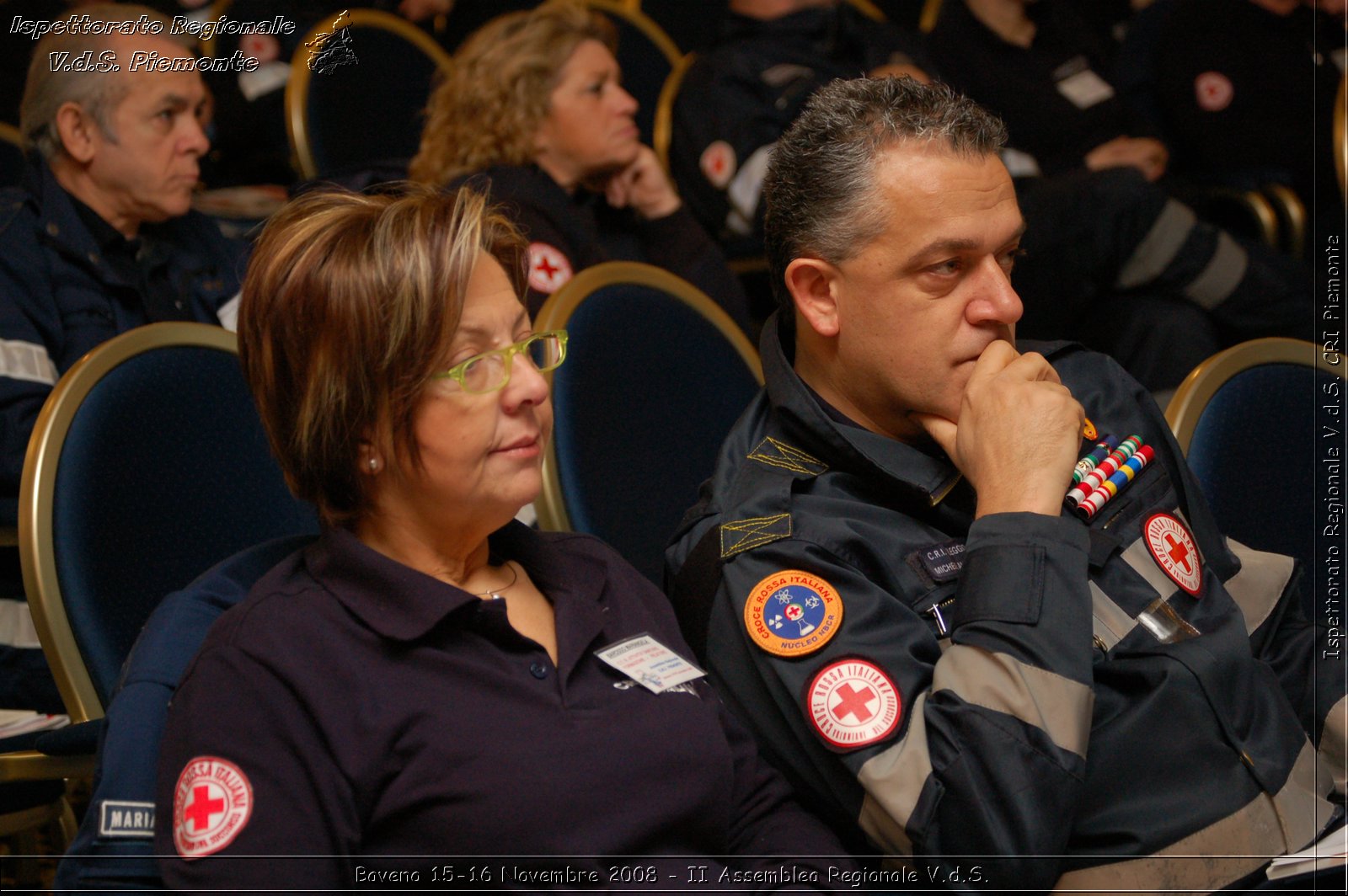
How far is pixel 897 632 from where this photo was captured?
1.29 m

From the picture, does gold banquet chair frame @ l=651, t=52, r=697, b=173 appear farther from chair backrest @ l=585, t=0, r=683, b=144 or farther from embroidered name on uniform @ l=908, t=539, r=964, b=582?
embroidered name on uniform @ l=908, t=539, r=964, b=582

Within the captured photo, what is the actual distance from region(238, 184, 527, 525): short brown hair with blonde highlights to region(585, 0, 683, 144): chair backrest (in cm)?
242

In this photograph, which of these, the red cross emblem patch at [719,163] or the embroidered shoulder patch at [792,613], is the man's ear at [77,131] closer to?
the red cross emblem patch at [719,163]

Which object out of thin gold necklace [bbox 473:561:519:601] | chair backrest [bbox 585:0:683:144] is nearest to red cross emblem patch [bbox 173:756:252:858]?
thin gold necklace [bbox 473:561:519:601]

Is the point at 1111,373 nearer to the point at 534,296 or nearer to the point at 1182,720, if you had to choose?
the point at 1182,720

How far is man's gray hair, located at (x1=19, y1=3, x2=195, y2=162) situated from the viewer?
2.32 m

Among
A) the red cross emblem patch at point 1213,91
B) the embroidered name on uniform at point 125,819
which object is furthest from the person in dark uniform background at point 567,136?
the embroidered name on uniform at point 125,819

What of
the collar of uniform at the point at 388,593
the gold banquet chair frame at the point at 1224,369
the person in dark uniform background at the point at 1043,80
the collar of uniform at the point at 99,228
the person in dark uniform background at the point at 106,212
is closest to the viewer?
the collar of uniform at the point at 388,593

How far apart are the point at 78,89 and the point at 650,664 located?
172 centimetres

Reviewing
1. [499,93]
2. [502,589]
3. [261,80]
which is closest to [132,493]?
[502,589]

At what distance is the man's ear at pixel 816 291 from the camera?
1.44 metres

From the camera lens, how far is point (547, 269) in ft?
8.13

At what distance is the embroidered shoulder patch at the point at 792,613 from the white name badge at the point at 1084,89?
2.74 metres

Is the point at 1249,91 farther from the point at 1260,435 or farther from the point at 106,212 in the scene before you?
the point at 106,212
